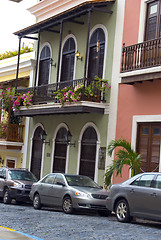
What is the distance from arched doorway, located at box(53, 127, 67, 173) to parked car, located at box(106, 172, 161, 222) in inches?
396

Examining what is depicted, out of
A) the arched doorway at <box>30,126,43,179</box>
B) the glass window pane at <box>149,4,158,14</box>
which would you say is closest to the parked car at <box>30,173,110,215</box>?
the glass window pane at <box>149,4,158,14</box>

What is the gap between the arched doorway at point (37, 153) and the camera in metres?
27.3

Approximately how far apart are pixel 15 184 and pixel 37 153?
643 centimetres

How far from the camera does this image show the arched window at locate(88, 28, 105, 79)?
2295 centimetres

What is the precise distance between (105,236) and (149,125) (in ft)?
28.9

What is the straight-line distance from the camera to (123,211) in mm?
14555

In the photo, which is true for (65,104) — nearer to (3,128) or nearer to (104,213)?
(104,213)

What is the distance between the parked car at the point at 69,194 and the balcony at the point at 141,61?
13.8ft

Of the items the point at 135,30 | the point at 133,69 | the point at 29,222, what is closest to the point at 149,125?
the point at 133,69

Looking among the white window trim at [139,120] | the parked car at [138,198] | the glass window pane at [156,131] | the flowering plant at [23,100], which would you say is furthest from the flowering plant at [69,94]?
the parked car at [138,198]

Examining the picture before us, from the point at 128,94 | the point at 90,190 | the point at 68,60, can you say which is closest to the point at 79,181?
the point at 90,190

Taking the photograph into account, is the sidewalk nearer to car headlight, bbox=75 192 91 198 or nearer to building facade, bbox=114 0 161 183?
car headlight, bbox=75 192 91 198

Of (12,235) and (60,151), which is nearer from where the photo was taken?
(12,235)

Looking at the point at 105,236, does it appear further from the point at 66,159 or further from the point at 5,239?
the point at 66,159
